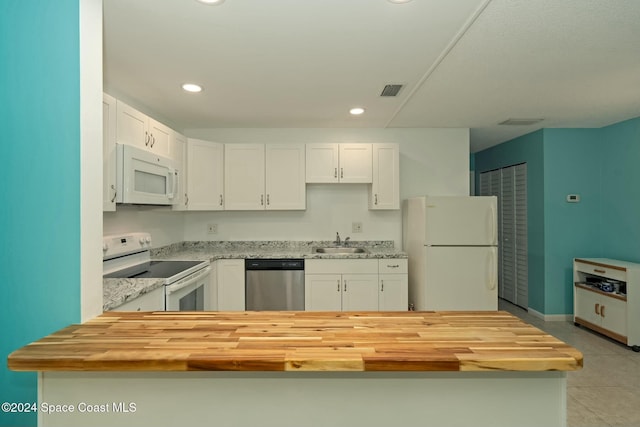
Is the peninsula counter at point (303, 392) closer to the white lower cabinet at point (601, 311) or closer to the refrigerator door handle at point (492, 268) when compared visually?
the refrigerator door handle at point (492, 268)

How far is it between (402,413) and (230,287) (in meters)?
2.69

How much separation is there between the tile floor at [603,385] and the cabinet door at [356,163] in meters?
2.58

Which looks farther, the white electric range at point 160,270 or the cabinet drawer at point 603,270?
the cabinet drawer at point 603,270

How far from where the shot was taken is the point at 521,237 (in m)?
4.68

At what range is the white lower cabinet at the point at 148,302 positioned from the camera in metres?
1.83

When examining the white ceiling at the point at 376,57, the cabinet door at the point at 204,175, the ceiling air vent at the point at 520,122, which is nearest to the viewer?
the white ceiling at the point at 376,57

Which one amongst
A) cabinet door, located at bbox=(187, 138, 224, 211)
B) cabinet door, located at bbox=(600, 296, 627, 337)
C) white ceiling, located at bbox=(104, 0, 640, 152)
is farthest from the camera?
cabinet door, located at bbox=(187, 138, 224, 211)

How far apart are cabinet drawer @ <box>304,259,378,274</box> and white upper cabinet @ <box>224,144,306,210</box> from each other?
0.71 m

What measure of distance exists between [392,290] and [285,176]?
5.58 feet

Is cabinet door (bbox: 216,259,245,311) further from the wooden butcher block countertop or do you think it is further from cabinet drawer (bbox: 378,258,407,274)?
the wooden butcher block countertop

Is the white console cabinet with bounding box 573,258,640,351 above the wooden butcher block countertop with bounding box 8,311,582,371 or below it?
below

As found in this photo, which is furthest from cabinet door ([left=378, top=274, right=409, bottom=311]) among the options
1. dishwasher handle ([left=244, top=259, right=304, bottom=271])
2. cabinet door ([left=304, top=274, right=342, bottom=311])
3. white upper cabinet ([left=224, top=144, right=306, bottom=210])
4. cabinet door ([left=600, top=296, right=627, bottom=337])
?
cabinet door ([left=600, top=296, right=627, bottom=337])

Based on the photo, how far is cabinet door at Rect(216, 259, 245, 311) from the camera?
11.4ft

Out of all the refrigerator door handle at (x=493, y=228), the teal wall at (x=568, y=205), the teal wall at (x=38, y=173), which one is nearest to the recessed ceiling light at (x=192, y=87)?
the teal wall at (x=38, y=173)
